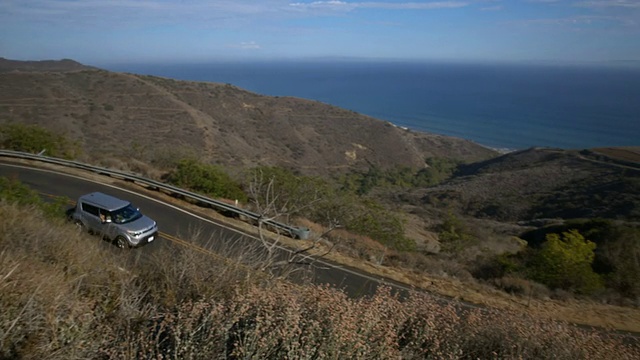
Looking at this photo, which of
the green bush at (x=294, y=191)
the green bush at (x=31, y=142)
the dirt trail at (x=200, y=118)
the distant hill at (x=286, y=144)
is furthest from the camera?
the dirt trail at (x=200, y=118)

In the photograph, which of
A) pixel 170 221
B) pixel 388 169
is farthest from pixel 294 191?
pixel 388 169

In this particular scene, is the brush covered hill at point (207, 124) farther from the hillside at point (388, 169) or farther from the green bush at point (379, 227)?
the green bush at point (379, 227)

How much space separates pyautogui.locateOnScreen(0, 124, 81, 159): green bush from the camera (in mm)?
22125

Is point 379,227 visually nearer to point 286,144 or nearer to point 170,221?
point 170,221

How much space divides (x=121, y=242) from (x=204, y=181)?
830 cm

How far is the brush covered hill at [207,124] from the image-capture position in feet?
153

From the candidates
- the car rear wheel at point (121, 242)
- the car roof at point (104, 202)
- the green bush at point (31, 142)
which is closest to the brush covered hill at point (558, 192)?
the green bush at point (31, 142)

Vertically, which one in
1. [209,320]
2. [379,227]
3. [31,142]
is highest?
[209,320]

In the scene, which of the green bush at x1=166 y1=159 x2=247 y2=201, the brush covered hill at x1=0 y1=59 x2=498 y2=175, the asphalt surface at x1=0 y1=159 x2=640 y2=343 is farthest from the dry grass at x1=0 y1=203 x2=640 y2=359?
the brush covered hill at x1=0 y1=59 x2=498 y2=175

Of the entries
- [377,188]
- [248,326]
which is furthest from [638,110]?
[248,326]

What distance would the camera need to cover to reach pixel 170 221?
13969 mm

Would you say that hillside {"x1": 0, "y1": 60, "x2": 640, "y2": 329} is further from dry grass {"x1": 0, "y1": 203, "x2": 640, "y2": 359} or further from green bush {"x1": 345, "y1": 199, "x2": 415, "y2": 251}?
dry grass {"x1": 0, "y1": 203, "x2": 640, "y2": 359}

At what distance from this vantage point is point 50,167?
Answer: 62.8ft

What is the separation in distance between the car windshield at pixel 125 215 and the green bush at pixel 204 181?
6.94 m
